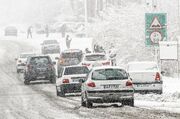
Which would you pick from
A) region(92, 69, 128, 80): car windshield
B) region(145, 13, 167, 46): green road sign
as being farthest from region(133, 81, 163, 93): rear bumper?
region(145, 13, 167, 46): green road sign

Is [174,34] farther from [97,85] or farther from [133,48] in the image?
[97,85]

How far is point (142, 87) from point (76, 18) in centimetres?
8483

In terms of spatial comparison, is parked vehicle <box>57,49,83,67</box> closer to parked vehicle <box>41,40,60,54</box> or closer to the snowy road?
the snowy road

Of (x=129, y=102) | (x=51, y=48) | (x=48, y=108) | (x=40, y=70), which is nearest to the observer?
(x=129, y=102)

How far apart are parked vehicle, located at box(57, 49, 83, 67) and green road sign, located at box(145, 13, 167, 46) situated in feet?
41.6

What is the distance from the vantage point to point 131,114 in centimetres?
1906

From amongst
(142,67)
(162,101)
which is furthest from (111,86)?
(142,67)

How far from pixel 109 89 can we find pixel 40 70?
1794 cm

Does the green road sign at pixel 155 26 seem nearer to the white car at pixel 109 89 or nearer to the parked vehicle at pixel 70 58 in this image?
the white car at pixel 109 89

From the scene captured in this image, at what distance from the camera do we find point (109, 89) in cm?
2173

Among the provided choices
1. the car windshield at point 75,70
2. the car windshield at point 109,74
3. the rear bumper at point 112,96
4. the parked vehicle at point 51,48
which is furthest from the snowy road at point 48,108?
the parked vehicle at point 51,48

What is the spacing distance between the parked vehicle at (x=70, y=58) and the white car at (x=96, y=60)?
187 inches

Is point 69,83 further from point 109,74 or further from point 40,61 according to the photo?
point 40,61

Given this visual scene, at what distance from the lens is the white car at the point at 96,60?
38.1 meters
